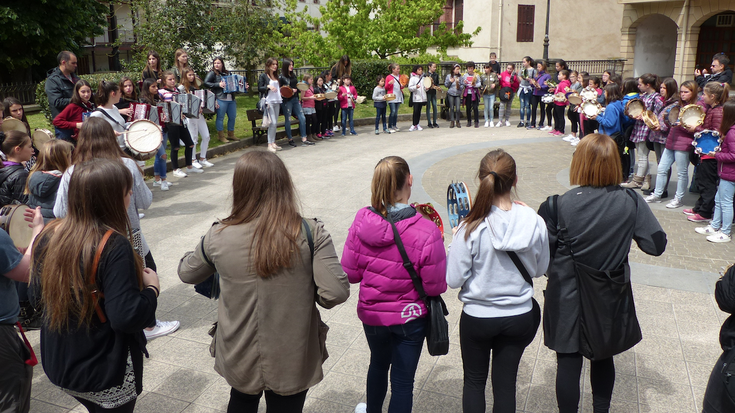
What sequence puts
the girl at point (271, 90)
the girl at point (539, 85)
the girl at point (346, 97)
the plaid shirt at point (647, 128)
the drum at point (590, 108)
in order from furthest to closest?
the girl at point (539, 85) < the girl at point (346, 97) < the girl at point (271, 90) < the drum at point (590, 108) < the plaid shirt at point (647, 128)

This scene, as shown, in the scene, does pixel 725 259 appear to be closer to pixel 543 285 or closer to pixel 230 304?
pixel 543 285

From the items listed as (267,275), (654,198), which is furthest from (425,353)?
(654,198)

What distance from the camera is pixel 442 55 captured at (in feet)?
92.4

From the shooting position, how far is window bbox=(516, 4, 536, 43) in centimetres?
3388

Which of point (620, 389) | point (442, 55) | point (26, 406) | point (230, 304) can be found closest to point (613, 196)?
point (620, 389)

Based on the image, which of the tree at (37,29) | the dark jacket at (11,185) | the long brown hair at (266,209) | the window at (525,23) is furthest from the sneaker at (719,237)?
the window at (525,23)

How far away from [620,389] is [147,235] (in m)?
6.06

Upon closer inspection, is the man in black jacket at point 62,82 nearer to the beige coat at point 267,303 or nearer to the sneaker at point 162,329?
the sneaker at point 162,329

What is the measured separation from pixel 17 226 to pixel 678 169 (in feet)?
27.4

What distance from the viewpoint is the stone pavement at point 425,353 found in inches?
164

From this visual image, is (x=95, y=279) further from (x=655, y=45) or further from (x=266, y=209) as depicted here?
(x=655, y=45)

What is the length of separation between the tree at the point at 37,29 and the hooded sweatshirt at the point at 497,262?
2273 centimetres

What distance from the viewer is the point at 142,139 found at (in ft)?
25.9

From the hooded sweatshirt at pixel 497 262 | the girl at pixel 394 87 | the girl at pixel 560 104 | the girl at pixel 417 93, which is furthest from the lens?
the girl at pixel 417 93
